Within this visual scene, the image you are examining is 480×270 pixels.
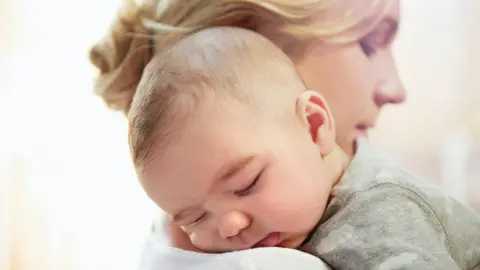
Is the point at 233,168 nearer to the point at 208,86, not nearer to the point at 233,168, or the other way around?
the point at 233,168

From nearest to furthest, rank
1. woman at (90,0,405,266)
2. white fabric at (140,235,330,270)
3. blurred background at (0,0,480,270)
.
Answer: white fabric at (140,235,330,270), woman at (90,0,405,266), blurred background at (0,0,480,270)

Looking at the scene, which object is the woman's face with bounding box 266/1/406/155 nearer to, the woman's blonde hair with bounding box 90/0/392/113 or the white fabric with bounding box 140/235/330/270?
the woman's blonde hair with bounding box 90/0/392/113

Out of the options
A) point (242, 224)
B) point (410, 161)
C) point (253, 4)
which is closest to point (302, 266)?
point (242, 224)

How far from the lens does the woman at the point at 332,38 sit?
37.0 inches

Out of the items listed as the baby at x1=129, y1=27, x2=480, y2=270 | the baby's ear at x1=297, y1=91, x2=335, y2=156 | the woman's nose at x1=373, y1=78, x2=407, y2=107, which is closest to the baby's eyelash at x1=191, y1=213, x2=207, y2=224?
the baby at x1=129, y1=27, x2=480, y2=270

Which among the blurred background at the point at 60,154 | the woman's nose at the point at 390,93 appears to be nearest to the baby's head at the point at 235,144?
the woman's nose at the point at 390,93

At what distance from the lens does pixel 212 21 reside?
947 millimetres

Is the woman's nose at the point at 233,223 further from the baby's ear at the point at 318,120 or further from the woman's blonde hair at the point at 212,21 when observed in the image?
the woman's blonde hair at the point at 212,21

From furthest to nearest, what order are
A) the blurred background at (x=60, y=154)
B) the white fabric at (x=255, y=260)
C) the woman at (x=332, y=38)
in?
1. the blurred background at (x=60, y=154)
2. the woman at (x=332, y=38)
3. the white fabric at (x=255, y=260)

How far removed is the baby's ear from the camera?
2.83 feet

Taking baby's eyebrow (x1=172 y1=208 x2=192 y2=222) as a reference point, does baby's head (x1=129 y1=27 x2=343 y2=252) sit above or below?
above

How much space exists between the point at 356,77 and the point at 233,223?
0.28 m

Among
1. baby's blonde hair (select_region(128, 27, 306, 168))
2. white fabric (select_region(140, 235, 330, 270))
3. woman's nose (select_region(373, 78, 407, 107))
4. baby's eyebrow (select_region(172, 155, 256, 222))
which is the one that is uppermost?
baby's blonde hair (select_region(128, 27, 306, 168))

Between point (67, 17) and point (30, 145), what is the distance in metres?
0.22
